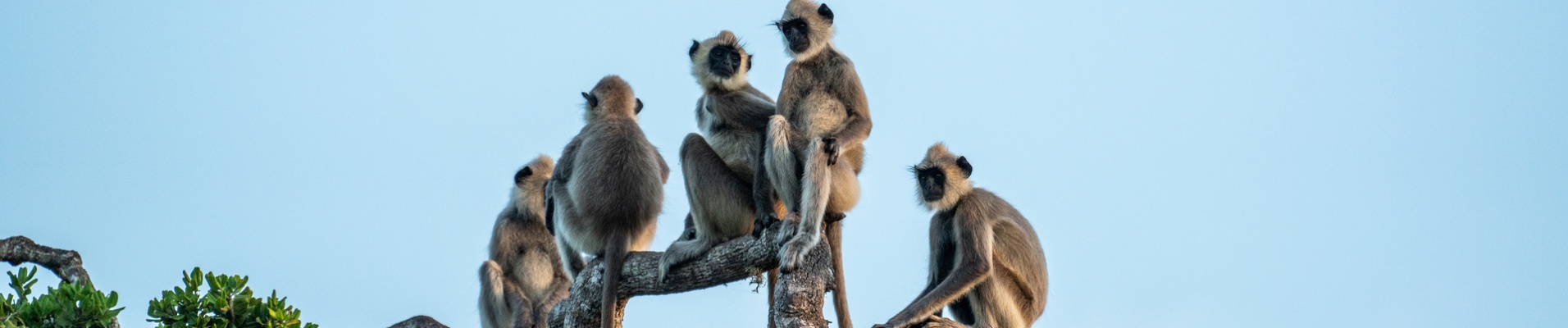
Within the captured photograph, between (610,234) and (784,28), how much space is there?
1.45 meters

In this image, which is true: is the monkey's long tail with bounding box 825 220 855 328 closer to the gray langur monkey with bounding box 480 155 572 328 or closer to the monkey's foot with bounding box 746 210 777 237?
the monkey's foot with bounding box 746 210 777 237

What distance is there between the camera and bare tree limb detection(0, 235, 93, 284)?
753cm

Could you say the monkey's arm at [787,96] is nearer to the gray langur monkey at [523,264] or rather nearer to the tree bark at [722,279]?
the tree bark at [722,279]

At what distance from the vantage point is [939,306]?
771 cm

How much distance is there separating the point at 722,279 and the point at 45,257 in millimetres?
3334

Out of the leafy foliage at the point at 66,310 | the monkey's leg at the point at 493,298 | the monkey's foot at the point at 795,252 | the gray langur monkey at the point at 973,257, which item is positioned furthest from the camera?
the monkey's leg at the point at 493,298

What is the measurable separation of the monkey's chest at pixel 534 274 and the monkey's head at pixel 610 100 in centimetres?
146

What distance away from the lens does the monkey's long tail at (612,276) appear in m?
7.77

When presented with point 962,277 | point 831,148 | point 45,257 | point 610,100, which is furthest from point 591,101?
point 45,257

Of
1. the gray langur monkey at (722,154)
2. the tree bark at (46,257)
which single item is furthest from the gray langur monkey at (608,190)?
the tree bark at (46,257)

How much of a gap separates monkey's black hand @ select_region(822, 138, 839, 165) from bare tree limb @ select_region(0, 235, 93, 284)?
3.63 m

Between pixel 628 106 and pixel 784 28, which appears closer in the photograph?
pixel 784 28

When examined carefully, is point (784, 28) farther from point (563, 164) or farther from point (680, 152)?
point (563, 164)

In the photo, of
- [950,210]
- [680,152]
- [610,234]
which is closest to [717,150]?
[680,152]
